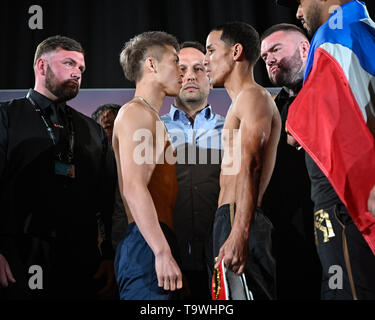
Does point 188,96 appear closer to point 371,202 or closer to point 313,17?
point 313,17

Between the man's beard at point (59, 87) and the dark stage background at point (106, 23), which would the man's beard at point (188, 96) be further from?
the man's beard at point (59, 87)

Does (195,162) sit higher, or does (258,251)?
(195,162)

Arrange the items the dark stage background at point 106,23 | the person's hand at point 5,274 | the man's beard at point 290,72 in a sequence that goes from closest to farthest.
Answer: the person's hand at point 5,274 < the man's beard at point 290,72 < the dark stage background at point 106,23

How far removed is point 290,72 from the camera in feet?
7.73

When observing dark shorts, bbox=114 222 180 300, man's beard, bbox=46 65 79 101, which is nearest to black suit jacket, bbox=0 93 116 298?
man's beard, bbox=46 65 79 101

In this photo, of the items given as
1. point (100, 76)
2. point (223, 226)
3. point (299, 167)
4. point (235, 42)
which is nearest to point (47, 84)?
point (100, 76)

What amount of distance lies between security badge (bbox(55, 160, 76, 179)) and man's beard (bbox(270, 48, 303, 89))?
3.60ft

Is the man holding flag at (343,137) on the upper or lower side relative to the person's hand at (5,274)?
upper

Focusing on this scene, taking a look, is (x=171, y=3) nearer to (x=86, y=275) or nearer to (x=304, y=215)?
(x=304, y=215)

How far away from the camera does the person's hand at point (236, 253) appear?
6.59 ft

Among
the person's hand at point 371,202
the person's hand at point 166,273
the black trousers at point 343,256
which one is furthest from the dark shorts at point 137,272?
the person's hand at point 371,202

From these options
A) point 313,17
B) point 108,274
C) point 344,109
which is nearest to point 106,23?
point 313,17

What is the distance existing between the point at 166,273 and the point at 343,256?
0.72 meters

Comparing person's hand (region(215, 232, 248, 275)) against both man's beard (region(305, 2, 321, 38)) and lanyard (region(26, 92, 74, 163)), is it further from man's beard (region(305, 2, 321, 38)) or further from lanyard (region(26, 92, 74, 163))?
man's beard (region(305, 2, 321, 38))
